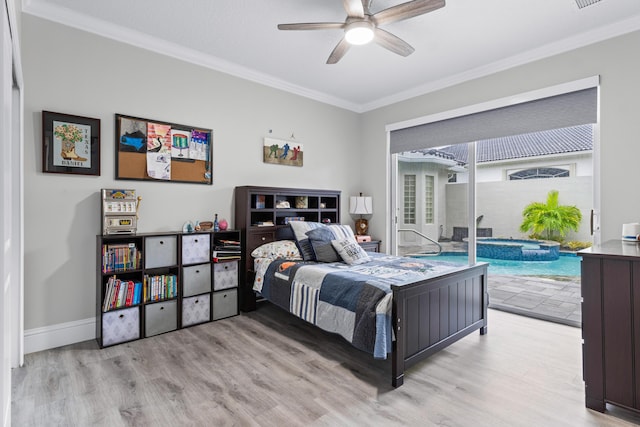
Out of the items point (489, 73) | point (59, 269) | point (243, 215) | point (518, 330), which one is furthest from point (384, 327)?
point (489, 73)

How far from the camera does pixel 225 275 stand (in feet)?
11.5

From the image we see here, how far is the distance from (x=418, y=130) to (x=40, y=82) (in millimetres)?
4161

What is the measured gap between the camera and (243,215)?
3750mm

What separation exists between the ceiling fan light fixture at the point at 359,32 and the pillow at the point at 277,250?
2.16 metres

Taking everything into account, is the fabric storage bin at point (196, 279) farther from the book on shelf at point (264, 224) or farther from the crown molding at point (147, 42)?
the crown molding at point (147, 42)

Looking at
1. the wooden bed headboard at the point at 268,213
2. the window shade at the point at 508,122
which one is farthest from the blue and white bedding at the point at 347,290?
the window shade at the point at 508,122

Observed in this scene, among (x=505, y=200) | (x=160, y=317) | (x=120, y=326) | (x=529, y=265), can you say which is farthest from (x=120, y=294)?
(x=529, y=265)

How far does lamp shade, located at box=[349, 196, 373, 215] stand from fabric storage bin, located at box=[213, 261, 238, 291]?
2138mm

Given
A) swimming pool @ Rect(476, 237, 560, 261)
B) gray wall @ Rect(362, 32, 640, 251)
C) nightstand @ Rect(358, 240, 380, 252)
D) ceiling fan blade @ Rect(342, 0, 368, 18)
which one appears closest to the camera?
ceiling fan blade @ Rect(342, 0, 368, 18)

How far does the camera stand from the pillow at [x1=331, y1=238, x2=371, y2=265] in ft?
11.0

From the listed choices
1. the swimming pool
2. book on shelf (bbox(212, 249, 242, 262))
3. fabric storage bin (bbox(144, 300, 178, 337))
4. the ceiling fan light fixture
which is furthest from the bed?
the ceiling fan light fixture

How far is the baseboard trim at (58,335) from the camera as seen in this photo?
8.72ft

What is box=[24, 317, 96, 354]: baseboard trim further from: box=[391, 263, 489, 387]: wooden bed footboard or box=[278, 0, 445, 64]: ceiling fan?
box=[278, 0, 445, 64]: ceiling fan

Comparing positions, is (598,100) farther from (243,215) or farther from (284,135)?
(243,215)
